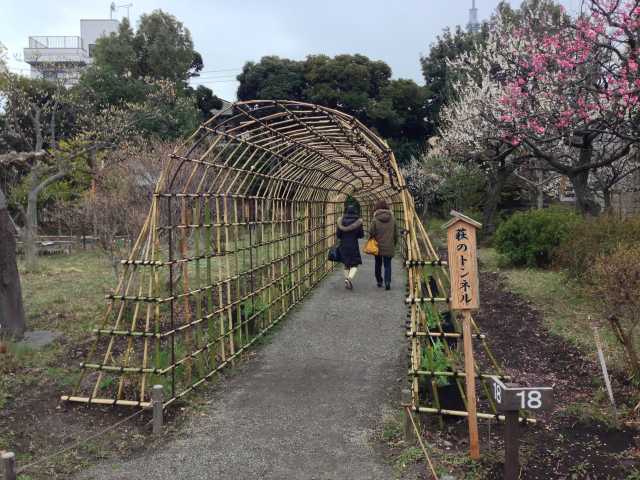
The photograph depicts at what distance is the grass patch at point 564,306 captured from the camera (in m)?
6.18

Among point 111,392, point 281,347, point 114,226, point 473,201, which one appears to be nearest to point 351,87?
point 473,201

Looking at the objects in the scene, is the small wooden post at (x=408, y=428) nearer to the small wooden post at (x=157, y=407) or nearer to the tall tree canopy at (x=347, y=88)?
the small wooden post at (x=157, y=407)

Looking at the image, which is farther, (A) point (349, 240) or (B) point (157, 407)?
(A) point (349, 240)

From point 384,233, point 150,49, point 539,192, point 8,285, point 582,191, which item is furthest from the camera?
point 150,49

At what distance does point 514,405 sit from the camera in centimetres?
323

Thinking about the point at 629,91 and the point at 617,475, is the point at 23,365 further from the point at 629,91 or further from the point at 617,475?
the point at 629,91

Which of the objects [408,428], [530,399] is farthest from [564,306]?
[530,399]

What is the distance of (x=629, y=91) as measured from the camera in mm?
8195

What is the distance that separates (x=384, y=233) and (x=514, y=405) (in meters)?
6.89

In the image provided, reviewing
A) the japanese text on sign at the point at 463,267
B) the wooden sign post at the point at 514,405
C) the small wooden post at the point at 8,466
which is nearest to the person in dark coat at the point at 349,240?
the japanese text on sign at the point at 463,267

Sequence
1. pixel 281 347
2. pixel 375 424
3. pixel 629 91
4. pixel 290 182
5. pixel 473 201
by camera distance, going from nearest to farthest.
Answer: pixel 375 424 → pixel 281 347 → pixel 629 91 → pixel 290 182 → pixel 473 201

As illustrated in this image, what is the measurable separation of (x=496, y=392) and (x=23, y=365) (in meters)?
4.96

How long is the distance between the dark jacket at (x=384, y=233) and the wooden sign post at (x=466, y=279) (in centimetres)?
620

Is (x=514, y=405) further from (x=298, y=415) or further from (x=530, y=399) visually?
(x=298, y=415)
